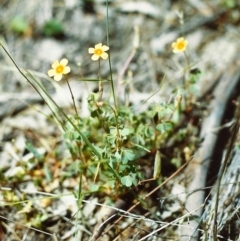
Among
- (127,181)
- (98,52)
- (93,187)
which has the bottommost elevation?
(93,187)

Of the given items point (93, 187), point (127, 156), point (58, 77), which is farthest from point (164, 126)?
point (58, 77)

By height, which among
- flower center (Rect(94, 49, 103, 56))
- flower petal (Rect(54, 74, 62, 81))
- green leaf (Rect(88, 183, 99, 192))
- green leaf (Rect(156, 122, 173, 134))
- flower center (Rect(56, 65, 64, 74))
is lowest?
green leaf (Rect(88, 183, 99, 192))

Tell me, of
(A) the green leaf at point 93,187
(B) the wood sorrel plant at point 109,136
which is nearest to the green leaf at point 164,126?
(B) the wood sorrel plant at point 109,136

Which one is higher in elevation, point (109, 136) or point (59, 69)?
point (59, 69)

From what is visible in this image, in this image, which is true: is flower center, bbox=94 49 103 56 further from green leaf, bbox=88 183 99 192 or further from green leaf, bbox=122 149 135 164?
green leaf, bbox=88 183 99 192

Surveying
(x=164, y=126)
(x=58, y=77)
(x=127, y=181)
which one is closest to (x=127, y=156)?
(x=127, y=181)

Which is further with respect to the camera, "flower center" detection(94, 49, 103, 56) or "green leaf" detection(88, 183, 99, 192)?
"green leaf" detection(88, 183, 99, 192)

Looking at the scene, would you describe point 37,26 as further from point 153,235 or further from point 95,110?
point 153,235

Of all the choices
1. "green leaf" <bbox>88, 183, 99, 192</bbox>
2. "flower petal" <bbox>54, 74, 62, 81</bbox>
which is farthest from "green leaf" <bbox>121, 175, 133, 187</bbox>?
"flower petal" <bbox>54, 74, 62, 81</bbox>

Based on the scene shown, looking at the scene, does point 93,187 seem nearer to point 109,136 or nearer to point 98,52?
point 109,136

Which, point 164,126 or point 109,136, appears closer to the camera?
point 109,136

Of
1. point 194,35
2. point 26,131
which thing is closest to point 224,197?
point 26,131
